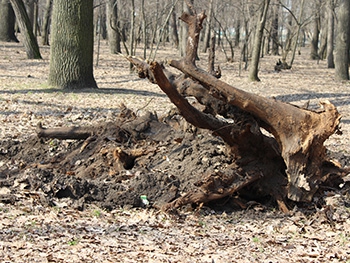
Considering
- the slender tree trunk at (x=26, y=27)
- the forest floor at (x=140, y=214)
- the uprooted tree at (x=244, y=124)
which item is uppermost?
the slender tree trunk at (x=26, y=27)

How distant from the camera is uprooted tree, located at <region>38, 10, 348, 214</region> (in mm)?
5238

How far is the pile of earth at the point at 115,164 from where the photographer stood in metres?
5.53

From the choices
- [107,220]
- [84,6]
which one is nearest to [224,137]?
[107,220]

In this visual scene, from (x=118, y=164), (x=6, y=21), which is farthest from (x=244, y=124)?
(x=6, y=21)

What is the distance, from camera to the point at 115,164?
20.7 ft

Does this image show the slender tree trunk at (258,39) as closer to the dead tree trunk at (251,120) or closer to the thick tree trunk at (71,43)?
the thick tree trunk at (71,43)

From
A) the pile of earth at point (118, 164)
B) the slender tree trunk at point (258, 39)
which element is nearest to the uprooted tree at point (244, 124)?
the pile of earth at point (118, 164)

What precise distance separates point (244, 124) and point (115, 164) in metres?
1.73

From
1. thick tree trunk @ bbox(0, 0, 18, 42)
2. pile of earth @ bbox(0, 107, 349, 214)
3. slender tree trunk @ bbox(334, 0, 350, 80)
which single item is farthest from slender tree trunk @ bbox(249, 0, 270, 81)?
thick tree trunk @ bbox(0, 0, 18, 42)

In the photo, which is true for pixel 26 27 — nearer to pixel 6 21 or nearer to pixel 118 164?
pixel 6 21

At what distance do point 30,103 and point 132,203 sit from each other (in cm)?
592

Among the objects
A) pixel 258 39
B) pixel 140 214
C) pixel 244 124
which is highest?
pixel 258 39

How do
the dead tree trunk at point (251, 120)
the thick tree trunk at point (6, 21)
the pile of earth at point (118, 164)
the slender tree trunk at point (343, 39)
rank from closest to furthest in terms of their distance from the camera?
the dead tree trunk at point (251, 120) < the pile of earth at point (118, 164) < the slender tree trunk at point (343, 39) < the thick tree trunk at point (6, 21)

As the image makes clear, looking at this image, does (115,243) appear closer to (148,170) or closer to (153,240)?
(153,240)
